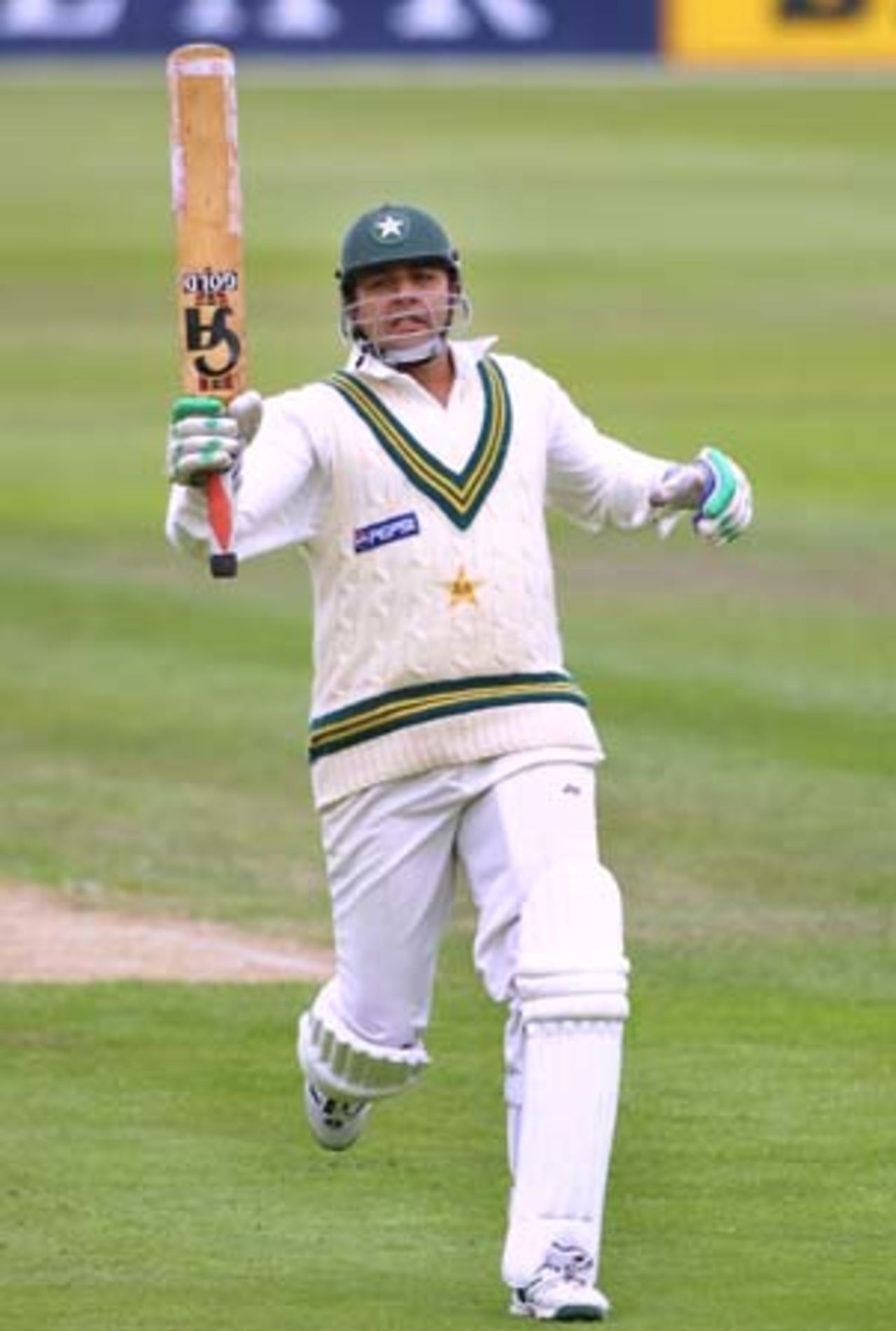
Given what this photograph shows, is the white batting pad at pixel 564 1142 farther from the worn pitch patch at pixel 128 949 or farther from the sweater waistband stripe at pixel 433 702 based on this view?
the worn pitch patch at pixel 128 949

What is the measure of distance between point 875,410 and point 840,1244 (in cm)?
1901

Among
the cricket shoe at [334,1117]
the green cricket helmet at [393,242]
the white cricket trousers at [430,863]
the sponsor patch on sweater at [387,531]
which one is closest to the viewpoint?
the white cricket trousers at [430,863]

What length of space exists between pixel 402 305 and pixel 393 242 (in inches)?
5.2

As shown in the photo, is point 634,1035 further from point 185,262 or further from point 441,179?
point 441,179

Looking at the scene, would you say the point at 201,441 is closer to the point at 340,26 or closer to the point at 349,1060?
the point at 349,1060

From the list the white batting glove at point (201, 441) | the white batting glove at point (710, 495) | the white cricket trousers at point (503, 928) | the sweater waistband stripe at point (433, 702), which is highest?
the white batting glove at point (201, 441)

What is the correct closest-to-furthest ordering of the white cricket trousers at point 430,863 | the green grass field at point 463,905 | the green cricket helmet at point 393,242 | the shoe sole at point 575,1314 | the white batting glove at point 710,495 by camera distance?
the shoe sole at point 575,1314
the white cricket trousers at point 430,863
the green cricket helmet at point 393,242
the green grass field at point 463,905
the white batting glove at point 710,495

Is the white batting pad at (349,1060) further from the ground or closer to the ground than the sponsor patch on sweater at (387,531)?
closer to the ground

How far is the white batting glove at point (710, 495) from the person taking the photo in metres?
8.43

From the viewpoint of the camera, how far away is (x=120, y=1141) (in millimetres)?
9422

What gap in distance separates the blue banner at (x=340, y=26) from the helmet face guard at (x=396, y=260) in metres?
37.5

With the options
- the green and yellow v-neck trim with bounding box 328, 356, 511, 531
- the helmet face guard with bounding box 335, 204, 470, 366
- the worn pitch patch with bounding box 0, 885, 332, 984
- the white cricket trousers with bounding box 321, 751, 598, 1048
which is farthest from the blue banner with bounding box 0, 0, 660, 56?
the white cricket trousers with bounding box 321, 751, 598, 1048

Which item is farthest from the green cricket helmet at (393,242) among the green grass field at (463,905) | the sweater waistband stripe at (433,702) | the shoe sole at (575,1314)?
the shoe sole at (575,1314)

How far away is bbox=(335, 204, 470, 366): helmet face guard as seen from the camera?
8.17m
